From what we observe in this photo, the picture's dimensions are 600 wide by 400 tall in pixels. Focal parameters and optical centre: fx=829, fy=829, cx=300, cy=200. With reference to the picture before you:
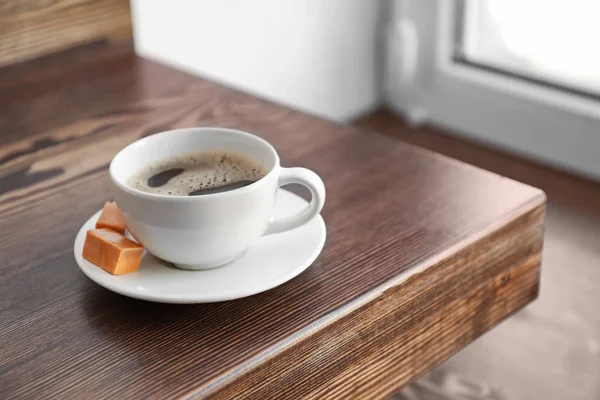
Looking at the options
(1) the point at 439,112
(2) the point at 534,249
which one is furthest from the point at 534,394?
(1) the point at 439,112

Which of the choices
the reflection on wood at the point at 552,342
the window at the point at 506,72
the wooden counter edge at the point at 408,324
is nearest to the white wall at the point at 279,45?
the window at the point at 506,72

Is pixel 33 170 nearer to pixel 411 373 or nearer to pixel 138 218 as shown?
pixel 138 218

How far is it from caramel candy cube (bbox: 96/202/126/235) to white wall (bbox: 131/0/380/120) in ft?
2.21

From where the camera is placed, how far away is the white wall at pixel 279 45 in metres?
1.34

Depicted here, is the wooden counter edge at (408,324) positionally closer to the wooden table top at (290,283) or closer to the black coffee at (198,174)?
the wooden table top at (290,283)

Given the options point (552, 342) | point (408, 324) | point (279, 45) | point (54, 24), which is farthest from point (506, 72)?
point (408, 324)

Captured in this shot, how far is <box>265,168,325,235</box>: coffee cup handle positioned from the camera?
0.54m

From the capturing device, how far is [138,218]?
510 millimetres

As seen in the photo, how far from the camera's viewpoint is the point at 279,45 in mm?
1494

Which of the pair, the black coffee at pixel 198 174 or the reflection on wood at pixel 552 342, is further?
the reflection on wood at pixel 552 342

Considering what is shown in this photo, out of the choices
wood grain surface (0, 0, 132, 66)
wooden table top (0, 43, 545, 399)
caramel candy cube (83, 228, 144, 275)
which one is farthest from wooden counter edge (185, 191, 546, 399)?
wood grain surface (0, 0, 132, 66)

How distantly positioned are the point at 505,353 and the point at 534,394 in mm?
83

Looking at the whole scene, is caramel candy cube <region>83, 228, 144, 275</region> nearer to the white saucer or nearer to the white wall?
the white saucer

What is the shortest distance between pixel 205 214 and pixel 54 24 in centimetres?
60
